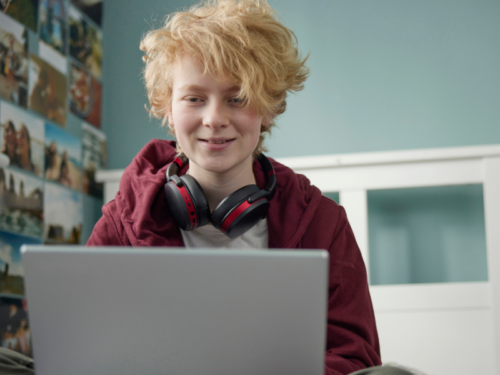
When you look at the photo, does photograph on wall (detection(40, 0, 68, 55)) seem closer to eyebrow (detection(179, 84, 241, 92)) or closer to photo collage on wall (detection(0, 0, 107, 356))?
photo collage on wall (detection(0, 0, 107, 356))

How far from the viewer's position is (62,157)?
1805 mm

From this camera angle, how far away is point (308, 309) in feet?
1.68

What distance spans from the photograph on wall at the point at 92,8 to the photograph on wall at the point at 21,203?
77 cm

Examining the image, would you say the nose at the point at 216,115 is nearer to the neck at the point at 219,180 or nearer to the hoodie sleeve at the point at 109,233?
the neck at the point at 219,180

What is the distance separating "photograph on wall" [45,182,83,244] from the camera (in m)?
1.71

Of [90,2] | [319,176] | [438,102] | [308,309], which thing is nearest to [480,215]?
[438,102]

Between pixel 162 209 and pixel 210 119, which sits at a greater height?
pixel 210 119

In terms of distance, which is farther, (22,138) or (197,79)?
(22,138)

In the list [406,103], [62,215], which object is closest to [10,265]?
[62,215]

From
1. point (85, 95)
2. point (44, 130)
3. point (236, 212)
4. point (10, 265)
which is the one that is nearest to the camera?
point (236, 212)

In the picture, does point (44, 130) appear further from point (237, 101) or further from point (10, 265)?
point (237, 101)

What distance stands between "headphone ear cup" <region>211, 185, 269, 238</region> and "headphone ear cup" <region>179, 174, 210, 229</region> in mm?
17

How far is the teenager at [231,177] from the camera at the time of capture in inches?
37.2

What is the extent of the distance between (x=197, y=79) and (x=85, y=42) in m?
1.25
